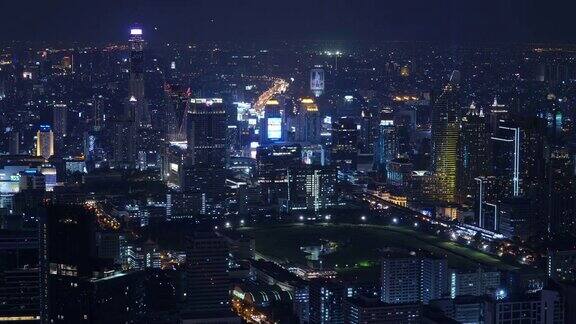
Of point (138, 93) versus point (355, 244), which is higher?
point (138, 93)

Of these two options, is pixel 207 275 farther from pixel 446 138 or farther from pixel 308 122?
pixel 308 122

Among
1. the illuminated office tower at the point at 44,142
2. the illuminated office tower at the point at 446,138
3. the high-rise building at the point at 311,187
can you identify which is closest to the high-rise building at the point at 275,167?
the high-rise building at the point at 311,187

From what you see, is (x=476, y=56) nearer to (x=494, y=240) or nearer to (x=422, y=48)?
(x=422, y=48)

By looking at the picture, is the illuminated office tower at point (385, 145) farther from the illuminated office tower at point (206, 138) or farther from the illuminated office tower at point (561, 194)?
the illuminated office tower at point (561, 194)

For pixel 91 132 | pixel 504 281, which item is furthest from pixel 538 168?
pixel 91 132

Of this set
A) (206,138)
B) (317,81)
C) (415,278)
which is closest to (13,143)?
(206,138)
